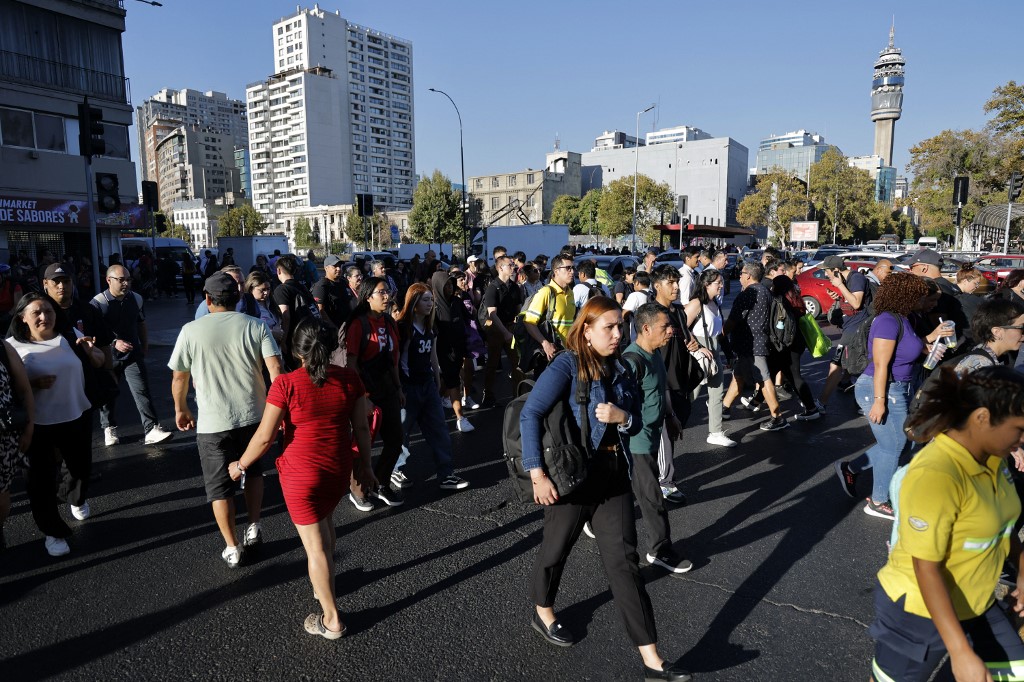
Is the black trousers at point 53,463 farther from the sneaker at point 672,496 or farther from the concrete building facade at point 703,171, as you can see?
the concrete building facade at point 703,171

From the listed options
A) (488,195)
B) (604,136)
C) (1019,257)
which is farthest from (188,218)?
(1019,257)

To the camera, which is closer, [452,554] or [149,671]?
[149,671]

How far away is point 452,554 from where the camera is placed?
419 centimetres

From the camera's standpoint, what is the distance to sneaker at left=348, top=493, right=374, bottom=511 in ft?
16.2

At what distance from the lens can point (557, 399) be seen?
111 inches

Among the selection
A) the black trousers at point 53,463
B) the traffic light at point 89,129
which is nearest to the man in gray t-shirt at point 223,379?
the black trousers at point 53,463

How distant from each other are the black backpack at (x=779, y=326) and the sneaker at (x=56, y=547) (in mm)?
6354

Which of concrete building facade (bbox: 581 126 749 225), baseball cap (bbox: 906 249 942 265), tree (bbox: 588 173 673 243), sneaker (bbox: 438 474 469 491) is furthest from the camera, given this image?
concrete building facade (bbox: 581 126 749 225)

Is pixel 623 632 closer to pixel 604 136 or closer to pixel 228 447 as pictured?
pixel 228 447

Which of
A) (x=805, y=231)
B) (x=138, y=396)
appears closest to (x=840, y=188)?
(x=805, y=231)

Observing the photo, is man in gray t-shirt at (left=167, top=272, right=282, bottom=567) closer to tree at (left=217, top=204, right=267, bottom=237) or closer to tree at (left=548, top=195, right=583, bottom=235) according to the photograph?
tree at (left=548, top=195, right=583, bottom=235)

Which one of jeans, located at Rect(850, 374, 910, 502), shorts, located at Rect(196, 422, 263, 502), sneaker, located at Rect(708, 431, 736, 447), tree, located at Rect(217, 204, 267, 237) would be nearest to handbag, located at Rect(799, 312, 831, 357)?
sneaker, located at Rect(708, 431, 736, 447)

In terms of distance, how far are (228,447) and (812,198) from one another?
203 feet

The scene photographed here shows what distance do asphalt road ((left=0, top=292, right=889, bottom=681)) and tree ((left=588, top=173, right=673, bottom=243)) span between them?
62480 millimetres
